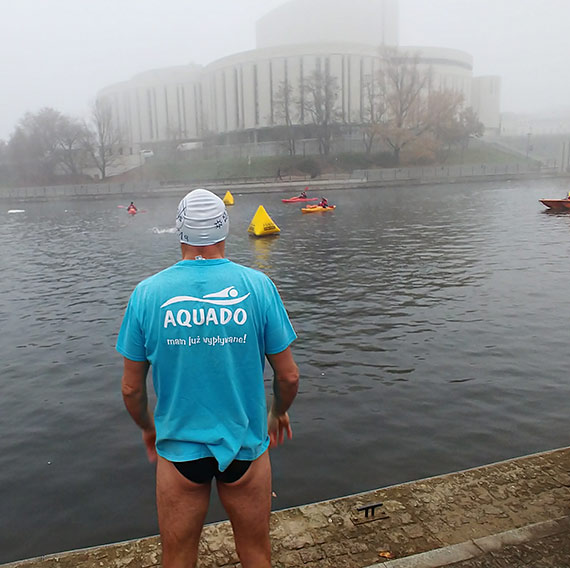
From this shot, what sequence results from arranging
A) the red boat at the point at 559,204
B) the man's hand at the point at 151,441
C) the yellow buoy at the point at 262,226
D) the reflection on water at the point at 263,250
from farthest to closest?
the red boat at the point at 559,204
the yellow buoy at the point at 262,226
the reflection on water at the point at 263,250
the man's hand at the point at 151,441

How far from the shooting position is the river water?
20.0 feet

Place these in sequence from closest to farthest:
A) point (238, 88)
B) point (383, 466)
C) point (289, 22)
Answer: point (383, 466) → point (238, 88) → point (289, 22)

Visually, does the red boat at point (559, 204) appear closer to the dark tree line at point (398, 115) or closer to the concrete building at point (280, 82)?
the dark tree line at point (398, 115)

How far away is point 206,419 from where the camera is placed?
279cm

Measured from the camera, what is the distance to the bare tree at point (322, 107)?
96562 mm

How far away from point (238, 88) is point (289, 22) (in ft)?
97.0

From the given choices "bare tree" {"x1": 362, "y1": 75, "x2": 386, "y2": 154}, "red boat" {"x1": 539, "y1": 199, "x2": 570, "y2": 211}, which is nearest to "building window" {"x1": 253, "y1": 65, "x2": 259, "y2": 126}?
"bare tree" {"x1": 362, "y1": 75, "x2": 386, "y2": 154}

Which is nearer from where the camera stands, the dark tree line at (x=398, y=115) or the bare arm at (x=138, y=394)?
the bare arm at (x=138, y=394)

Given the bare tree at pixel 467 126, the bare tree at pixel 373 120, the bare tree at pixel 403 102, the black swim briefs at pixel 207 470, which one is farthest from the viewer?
the bare tree at pixel 467 126

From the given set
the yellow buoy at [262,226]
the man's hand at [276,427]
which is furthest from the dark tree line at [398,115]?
the man's hand at [276,427]

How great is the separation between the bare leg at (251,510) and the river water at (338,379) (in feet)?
9.52

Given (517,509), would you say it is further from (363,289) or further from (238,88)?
(238,88)

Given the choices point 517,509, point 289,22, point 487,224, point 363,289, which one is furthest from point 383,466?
point 289,22

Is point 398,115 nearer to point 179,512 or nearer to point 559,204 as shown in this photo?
point 559,204
